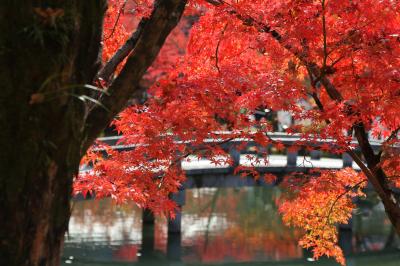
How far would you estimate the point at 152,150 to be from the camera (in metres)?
6.61

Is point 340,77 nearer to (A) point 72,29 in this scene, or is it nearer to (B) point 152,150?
(B) point 152,150

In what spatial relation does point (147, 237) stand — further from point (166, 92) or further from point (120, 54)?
point (120, 54)

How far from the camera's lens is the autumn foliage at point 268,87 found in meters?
6.08

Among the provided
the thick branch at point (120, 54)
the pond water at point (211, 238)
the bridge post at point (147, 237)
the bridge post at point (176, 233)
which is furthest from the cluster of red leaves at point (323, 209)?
the bridge post at point (147, 237)

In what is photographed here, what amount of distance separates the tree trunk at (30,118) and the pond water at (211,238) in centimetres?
955

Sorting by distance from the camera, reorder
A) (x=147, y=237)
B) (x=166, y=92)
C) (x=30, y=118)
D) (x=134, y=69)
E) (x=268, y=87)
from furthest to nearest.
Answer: (x=147, y=237) → (x=268, y=87) → (x=166, y=92) → (x=134, y=69) → (x=30, y=118)

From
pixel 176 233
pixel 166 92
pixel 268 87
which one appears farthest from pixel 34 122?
pixel 176 233

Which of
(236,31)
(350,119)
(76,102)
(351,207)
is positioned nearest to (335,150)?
(350,119)

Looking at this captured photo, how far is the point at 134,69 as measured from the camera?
3484 millimetres

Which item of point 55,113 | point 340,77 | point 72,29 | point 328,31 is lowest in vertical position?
point 55,113

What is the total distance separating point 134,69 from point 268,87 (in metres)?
3.03

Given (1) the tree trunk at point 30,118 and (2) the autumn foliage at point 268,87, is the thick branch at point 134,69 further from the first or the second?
(2) the autumn foliage at point 268,87

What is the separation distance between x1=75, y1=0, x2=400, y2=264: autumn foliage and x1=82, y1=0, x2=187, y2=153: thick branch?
1897 mm

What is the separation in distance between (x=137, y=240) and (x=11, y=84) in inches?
465
